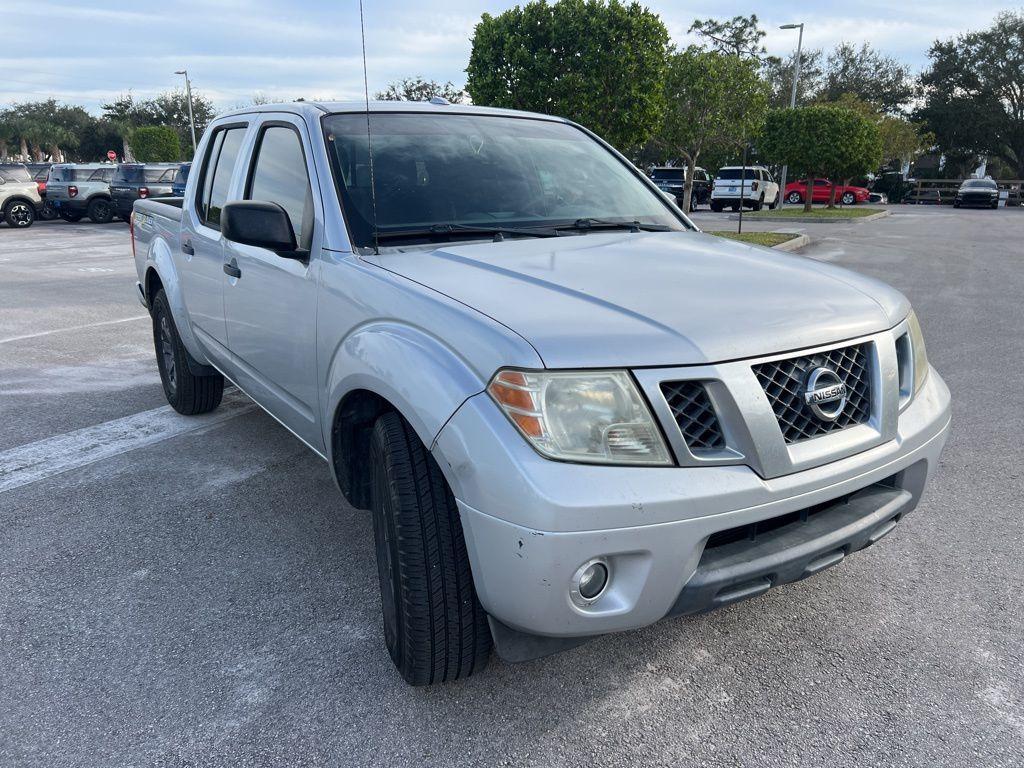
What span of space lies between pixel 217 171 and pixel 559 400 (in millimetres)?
2965

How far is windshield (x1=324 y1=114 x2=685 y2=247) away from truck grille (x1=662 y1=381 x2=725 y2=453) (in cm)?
124

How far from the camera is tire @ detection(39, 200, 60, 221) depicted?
2228cm

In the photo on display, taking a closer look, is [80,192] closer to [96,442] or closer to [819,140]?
[96,442]

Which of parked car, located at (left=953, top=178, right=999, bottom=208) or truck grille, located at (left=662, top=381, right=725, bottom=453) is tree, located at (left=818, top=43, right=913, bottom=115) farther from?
truck grille, located at (left=662, top=381, right=725, bottom=453)

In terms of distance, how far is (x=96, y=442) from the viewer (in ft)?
14.7

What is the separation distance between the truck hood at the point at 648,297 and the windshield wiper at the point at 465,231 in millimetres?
87

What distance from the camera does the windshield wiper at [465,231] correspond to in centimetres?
279

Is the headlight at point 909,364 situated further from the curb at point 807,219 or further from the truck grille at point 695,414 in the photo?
the curb at point 807,219

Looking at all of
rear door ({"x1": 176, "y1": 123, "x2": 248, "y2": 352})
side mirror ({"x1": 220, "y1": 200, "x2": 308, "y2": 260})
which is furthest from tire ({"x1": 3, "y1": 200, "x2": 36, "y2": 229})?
side mirror ({"x1": 220, "y1": 200, "x2": 308, "y2": 260})

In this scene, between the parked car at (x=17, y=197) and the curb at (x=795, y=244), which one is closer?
the curb at (x=795, y=244)

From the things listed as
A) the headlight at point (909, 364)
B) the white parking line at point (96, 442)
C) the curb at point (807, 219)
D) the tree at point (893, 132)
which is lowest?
the white parking line at point (96, 442)

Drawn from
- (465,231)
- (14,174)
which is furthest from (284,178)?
(14,174)

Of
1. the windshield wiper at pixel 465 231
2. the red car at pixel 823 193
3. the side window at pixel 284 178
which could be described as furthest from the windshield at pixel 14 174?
the red car at pixel 823 193

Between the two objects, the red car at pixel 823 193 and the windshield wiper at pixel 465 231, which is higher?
the windshield wiper at pixel 465 231
